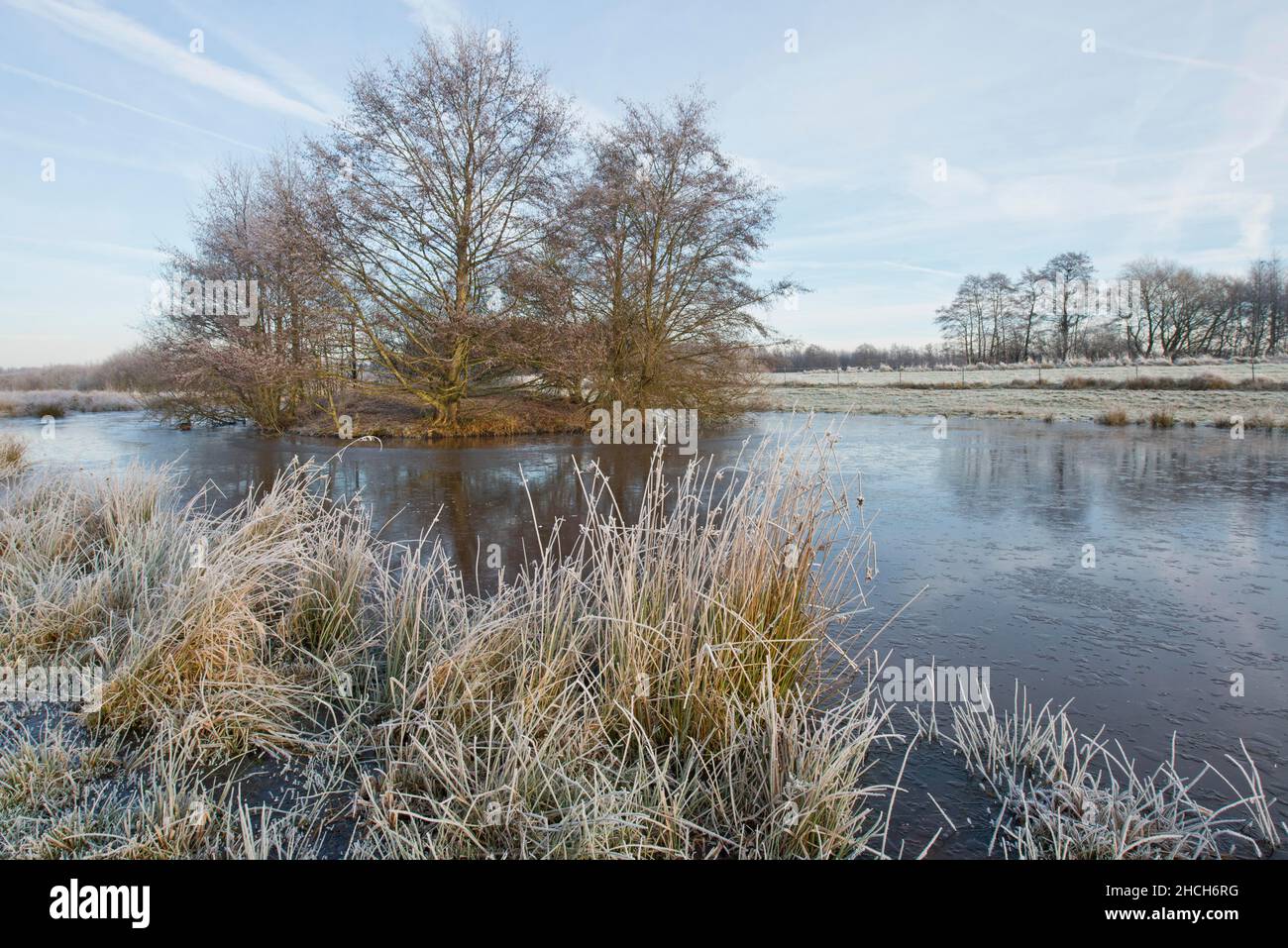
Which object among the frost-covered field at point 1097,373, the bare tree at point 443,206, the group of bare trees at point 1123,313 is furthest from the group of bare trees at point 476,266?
the group of bare trees at point 1123,313

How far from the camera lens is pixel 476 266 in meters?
17.1

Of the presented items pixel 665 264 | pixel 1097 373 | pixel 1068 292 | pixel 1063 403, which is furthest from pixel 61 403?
pixel 1068 292

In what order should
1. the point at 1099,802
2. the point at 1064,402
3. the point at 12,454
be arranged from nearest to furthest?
the point at 1099,802 → the point at 12,454 → the point at 1064,402

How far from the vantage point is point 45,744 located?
8.65 feet

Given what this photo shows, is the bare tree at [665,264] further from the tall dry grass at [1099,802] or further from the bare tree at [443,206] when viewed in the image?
the tall dry grass at [1099,802]

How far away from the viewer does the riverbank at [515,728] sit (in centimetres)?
224

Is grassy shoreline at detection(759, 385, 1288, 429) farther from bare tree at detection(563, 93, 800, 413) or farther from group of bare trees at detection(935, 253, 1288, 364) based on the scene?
group of bare trees at detection(935, 253, 1288, 364)

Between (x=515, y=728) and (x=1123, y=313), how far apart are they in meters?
57.7

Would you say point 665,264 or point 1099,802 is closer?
point 1099,802

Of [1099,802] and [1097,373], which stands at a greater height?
[1097,373]

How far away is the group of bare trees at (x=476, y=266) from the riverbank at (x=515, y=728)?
42.8 feet

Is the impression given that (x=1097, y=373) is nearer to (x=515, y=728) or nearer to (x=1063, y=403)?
(x=1063, y=403)

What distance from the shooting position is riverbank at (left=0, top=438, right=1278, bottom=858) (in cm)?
224
